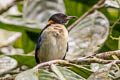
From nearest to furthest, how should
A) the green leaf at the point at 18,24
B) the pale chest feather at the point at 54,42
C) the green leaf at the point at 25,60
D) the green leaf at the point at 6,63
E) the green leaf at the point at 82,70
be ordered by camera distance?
1. the green leaf at the point at 82,70
2. the green leaf at the point at 6,63
3. the green leaf at the point at 25,60
4. the pale chest feather at the point at 54,42
5. the green leaf at the point at 18,24

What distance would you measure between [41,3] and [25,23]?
0.65 meters

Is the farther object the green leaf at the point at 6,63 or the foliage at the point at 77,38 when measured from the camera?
the green leaf at the point at 6,63

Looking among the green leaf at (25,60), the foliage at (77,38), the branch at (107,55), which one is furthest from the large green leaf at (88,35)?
the branch at (107,55)

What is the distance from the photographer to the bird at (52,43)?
3121mm

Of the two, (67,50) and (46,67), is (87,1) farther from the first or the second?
(46,67)

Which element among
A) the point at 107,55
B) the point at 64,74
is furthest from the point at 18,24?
the point at 64,74

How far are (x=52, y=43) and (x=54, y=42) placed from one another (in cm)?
2

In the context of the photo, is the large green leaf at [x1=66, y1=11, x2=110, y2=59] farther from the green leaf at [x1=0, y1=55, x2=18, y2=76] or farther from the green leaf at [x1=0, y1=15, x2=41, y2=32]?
the green leaf at [x1=0, y1=55, x2=18, y2=76]

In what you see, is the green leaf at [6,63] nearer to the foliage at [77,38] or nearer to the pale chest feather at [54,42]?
the foliage at [77,38]

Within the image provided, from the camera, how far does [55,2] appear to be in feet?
13.4

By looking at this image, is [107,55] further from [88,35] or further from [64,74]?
[88,35]

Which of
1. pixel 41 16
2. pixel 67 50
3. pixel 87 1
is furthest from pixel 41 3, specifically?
pixel 67 50

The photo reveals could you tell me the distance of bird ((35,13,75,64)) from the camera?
312 centimetres

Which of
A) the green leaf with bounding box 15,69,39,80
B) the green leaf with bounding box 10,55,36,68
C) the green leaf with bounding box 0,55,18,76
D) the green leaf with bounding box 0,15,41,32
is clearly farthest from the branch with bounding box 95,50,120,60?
the green leaf with bounding box 0,15,41,32
